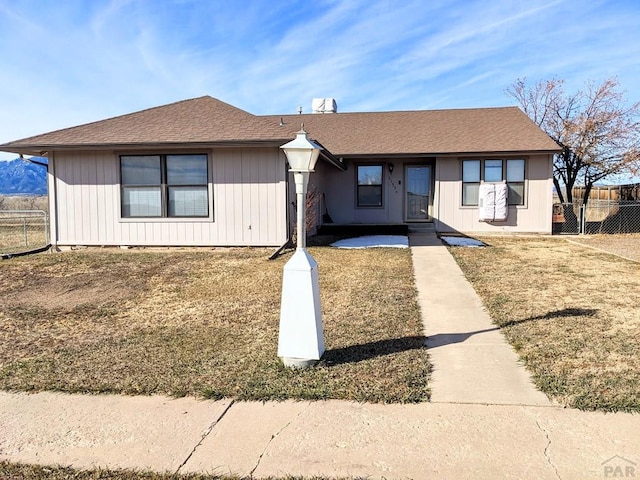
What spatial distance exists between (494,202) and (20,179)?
122 m

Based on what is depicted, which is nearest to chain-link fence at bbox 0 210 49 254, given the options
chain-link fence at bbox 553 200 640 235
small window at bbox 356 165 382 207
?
small window at bbox 356 165 382 207

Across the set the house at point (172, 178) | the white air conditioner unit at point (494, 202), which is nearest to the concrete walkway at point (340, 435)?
the house at point (172, 178)

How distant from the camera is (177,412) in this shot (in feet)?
11.7

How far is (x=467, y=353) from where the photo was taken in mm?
4711

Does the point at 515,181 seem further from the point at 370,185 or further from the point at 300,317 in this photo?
the point at 300,317

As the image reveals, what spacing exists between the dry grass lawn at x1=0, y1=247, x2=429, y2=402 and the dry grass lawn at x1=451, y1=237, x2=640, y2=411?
1033mm

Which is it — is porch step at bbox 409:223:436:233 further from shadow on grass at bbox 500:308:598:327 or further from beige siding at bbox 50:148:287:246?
shadow on grass at bbox 500:308:598:327

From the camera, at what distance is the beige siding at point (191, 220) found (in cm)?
1151

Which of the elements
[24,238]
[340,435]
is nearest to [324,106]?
[24,238]

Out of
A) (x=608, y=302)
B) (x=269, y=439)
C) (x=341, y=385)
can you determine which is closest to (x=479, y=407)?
(x=341, y=385)

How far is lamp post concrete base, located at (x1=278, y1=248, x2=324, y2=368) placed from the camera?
426 cm

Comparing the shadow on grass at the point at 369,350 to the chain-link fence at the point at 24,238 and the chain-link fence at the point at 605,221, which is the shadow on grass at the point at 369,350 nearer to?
the chain-link fence at the point at 24,238

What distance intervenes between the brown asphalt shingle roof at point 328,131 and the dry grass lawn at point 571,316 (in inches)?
206

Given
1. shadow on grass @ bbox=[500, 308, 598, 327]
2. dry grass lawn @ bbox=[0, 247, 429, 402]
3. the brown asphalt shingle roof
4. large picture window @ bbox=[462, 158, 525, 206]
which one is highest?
the brown asphalt shingle roof
